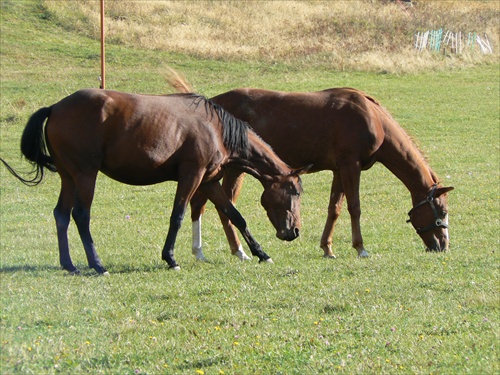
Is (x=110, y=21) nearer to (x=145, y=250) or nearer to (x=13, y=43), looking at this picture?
(x=13, y=43)

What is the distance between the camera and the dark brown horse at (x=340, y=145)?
1117 centimetres

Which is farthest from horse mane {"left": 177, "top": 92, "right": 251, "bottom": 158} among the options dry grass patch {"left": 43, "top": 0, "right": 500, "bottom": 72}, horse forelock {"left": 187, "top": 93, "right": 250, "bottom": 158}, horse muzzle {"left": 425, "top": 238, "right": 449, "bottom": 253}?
dry grass patch {"left": 43, "top": 0, "right": 500, "bottom": 72}

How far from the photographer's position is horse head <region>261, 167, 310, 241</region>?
10281mm

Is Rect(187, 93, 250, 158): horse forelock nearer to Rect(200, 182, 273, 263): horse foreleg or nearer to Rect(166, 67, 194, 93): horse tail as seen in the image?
Rect(200, 182, 273, 263): horse foreleg

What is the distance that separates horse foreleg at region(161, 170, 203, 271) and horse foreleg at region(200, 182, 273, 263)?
518mm

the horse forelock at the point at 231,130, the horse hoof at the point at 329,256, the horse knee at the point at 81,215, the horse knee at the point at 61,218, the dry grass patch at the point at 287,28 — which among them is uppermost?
the horse forelock at the point at 231,130

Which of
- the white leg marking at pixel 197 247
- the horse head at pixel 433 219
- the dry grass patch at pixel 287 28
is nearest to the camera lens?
the white leg marking at pixel 197 247

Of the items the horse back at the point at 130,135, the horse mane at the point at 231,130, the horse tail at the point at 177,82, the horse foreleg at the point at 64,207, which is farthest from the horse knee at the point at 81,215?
the horse tail at the point at 177,82

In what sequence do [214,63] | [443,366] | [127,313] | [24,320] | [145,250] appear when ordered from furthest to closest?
[214,63]
[145,250]
[127,313]
[24,320]
[443,366]

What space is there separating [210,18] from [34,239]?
2970 centimetres

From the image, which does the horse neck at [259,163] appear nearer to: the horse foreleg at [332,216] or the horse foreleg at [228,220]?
the horse foreleg at [228,220]

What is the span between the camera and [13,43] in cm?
3406

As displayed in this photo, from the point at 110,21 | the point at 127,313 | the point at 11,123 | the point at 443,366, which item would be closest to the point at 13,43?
the point at 110,21

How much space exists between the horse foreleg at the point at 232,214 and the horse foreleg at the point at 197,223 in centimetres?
53
